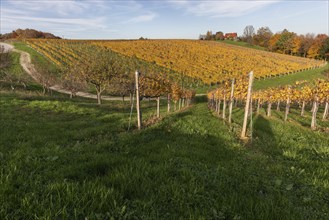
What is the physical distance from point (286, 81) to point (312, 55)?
74.0 metres

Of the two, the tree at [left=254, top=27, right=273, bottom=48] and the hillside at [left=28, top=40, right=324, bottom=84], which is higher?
the tree at [left=254, top=27, right=273, bottom=48]

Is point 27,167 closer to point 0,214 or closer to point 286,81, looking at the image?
point 0,214

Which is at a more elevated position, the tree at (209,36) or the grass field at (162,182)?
the tree at (209,36)

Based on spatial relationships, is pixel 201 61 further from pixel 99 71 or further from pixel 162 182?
pixel 162 182

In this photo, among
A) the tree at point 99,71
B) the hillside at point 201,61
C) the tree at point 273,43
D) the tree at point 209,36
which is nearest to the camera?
the tree at point 99,71

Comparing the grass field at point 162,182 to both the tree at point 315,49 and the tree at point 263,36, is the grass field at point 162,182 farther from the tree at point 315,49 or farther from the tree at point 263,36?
the tree at point 263,36

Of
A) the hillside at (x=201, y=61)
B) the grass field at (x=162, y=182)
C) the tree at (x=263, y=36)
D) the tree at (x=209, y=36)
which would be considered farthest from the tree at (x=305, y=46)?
the grass field at (x=162, y=182)

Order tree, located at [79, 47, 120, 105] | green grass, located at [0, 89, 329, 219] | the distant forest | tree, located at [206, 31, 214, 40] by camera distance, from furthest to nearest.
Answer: tree, located at [206, 31, 214, 40] → the distant forest → tree, located at [79, 47, 120, 105] → green grass, located at [0, 89, 329, 219]

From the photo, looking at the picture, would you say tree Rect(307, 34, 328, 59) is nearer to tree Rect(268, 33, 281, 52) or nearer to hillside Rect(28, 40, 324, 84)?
tree Rect(268, 33, 281, 52)

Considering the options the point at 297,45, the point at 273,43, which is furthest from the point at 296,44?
the point at 273,43

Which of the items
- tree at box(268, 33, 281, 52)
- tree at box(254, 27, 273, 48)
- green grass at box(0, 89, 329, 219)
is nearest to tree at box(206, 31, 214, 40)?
tree at box(254, 27, 273, 48)

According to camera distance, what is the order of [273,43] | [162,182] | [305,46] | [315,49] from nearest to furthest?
1. [162,182]
2. [315,49]
3. [305,46]
4. [273,43]

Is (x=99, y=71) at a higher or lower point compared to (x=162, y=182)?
higher

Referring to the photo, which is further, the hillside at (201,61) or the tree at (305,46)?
the tree at (305,46)
